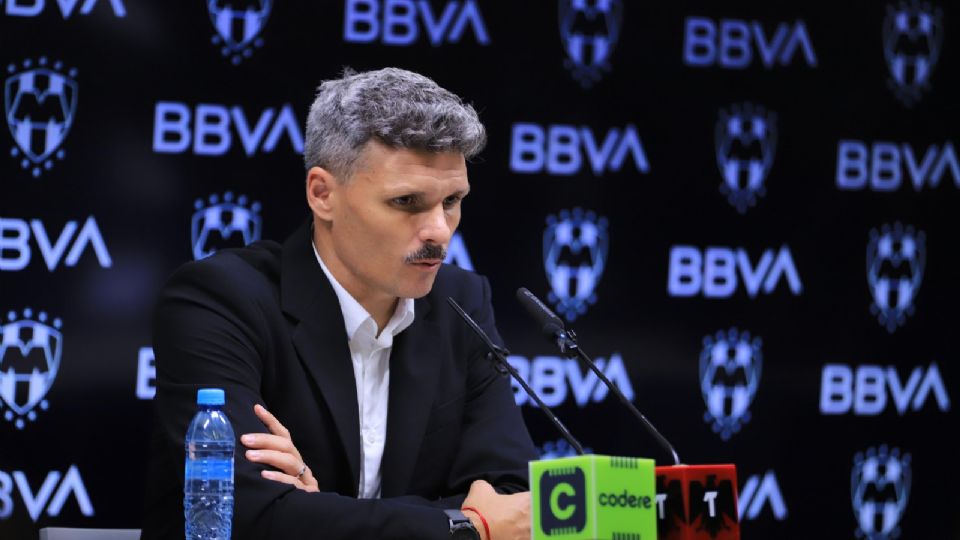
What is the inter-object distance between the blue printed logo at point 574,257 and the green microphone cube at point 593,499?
2744mm

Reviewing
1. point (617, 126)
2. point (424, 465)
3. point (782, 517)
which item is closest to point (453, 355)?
point (424, 465)

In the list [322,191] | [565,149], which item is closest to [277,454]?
[322,191]

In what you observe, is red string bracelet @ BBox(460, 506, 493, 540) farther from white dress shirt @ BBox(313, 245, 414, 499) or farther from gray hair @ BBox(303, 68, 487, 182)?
gray hair @ BBox(303, 68, 487, 182)

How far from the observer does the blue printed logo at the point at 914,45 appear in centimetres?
538

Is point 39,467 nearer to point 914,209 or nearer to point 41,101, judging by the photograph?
point 41,101

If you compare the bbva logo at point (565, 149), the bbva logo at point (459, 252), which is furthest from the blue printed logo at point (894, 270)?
the bbva logo at point (459, 252)

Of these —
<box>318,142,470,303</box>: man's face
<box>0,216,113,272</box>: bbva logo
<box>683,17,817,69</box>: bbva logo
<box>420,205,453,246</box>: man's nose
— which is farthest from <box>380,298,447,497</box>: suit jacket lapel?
<box>683,17,817,69</box>: bbva logo

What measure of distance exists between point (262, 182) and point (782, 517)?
2353mm

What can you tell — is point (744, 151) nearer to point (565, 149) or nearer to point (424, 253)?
point (565, 149)

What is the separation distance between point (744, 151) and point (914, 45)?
2.78 ft

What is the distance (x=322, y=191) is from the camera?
11.3 ft

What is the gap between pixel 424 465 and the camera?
346 centimetres

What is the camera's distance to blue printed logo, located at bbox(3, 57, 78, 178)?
4582 millimetres

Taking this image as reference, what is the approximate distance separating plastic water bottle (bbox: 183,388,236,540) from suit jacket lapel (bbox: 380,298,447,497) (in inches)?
19.3
